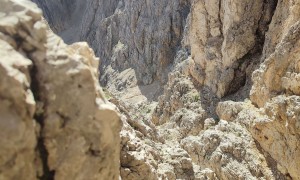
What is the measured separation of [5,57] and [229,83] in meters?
22.0

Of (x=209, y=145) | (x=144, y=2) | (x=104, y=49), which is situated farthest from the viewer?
(x=104, y=49)

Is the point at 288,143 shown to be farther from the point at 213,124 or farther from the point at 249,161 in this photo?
the point at 213,124

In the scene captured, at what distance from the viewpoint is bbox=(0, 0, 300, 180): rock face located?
6.22 m

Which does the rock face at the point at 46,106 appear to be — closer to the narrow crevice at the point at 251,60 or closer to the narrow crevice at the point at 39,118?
the narrow crevice at the point at 39,118

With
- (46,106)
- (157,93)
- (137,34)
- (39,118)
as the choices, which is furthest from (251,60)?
(39,118)

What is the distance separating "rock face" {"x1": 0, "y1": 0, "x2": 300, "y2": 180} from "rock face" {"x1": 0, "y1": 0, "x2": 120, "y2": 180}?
15 mm

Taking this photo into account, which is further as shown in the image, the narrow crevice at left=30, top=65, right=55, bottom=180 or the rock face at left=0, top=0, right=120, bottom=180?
the narrow crevice at left=30, top=65, right=55, bottom=180

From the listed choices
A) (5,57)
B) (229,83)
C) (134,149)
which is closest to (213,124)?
(229,83)

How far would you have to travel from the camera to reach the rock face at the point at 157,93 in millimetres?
6223

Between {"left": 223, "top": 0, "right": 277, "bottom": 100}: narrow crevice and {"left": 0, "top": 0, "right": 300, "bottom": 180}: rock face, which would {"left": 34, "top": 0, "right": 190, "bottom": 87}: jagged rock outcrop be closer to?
{"left": 0, "top": 0, "right": 300, "bottom": 180}: rock face

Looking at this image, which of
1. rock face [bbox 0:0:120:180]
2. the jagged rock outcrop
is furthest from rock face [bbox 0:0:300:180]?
the jagged rock outcrop

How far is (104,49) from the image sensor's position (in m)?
52.9

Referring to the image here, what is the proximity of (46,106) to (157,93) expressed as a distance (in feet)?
111

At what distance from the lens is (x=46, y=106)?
20.5 feet
